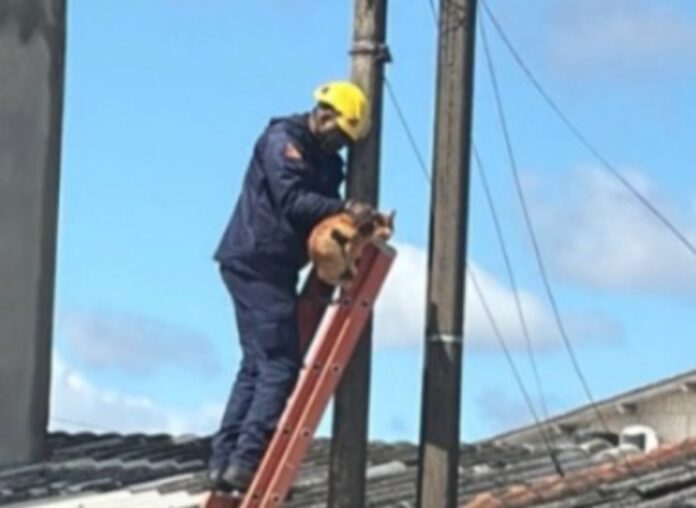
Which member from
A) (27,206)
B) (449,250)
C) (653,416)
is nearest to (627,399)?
(653,416)

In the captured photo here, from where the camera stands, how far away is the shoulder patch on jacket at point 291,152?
9.05 metres

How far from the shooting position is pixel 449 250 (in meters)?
9.39

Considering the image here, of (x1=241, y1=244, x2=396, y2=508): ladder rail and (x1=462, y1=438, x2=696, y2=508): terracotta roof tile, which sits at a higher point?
(x1=462, y1=438, x2=696, y2=508): terracotta roof tile

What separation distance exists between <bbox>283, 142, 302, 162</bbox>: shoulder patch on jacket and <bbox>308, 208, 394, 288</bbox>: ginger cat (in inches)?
11.1

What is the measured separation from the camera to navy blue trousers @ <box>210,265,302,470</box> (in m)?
9.14

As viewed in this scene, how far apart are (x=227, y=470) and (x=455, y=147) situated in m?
1.53

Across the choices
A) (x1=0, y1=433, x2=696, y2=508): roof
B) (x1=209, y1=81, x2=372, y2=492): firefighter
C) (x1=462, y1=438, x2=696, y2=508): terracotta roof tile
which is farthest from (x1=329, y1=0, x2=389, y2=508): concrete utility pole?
(x1=462, y1=438, x2=696, y2=508): terracotta roof tile

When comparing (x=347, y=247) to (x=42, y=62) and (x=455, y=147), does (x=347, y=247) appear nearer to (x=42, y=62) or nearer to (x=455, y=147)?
(x=455, y=147)

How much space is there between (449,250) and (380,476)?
4.73 meters

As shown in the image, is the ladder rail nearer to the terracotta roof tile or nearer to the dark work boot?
the dark work boot

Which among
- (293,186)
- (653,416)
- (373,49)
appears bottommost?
(293,186)

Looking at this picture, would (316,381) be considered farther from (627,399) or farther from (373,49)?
(627,399)

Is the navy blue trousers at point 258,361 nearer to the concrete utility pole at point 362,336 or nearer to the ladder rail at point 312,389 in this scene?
the ladder rail at point 312,389

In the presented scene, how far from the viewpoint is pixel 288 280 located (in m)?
9.23
